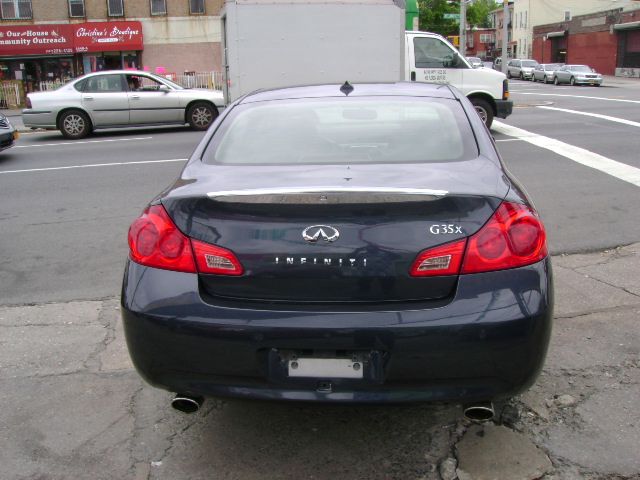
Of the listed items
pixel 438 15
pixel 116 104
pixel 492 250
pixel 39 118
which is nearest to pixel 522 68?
pixel 438 15

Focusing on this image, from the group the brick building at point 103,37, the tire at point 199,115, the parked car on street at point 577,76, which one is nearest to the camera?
the tire at point 199,115

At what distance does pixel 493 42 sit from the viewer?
90125 mm

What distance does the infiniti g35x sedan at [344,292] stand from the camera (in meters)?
2.63

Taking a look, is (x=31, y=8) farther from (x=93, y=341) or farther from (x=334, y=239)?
(x=334, y=239)

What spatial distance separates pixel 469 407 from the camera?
2.82 metres

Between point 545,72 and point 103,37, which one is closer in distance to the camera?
point 103,37

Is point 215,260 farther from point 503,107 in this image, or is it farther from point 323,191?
point 503,107

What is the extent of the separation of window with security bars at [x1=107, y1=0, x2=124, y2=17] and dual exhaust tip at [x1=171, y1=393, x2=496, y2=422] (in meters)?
33.4

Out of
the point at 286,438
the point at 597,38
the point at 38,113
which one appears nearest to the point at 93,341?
the point at 286,438

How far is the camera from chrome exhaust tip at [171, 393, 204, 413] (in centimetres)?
292

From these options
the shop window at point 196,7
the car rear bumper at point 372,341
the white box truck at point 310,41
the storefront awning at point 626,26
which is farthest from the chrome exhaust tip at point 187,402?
the storefront awning at point 626,26

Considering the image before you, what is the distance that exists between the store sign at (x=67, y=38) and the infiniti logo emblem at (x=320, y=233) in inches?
1282

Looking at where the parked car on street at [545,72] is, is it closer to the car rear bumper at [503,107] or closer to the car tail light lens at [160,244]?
the car rear bumper at [503,107]

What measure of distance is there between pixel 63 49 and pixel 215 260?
107 ft
